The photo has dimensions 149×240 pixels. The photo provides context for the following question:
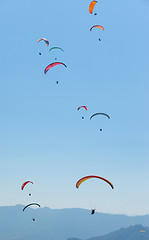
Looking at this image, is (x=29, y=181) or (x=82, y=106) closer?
(x=29, y=181)

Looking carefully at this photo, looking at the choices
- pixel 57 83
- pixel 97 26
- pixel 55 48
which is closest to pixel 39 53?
pixel 55 48

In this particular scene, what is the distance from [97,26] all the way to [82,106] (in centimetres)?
1484

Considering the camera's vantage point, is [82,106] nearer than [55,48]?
No

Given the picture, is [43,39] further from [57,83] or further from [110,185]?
[110,185]

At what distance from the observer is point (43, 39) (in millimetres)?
48625

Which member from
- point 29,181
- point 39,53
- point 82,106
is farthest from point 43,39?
point 29,181

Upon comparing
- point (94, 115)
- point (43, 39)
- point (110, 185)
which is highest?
point (43, 39)

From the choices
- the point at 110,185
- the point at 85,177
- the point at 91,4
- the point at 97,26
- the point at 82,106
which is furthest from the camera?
the point at 82,106

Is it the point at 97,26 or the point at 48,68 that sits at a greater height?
the point at 97,26

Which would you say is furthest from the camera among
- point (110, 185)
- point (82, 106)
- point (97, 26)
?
point (82, 106)

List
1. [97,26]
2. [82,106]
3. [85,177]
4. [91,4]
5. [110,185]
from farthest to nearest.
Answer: [82,106], [97,26], [91,4], [85,177], [110,185]

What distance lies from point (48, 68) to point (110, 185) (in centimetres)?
2404

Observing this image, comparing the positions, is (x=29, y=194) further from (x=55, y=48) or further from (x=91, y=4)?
(x=91, y=4)

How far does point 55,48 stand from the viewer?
4612cm
